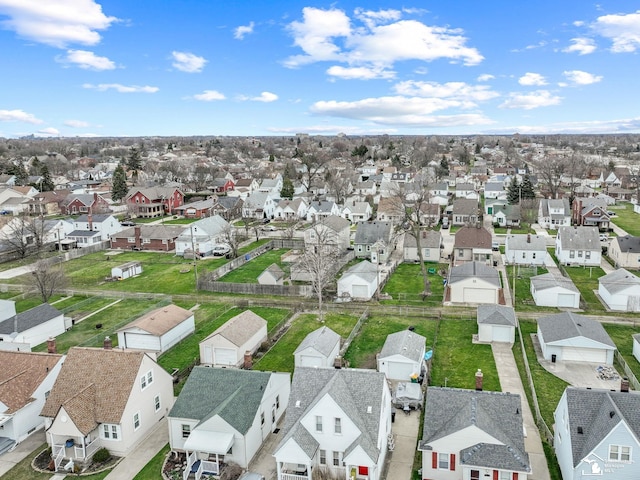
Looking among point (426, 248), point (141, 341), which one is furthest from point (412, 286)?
point (141, 341)

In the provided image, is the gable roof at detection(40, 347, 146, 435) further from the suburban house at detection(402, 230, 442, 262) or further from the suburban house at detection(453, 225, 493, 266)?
the suburban house at detection(453, 225, 493, 266)

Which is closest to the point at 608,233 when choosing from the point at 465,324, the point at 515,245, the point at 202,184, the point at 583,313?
the point at 515,245

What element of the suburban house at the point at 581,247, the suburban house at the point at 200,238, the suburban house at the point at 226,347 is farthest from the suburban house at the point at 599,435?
the suburban house at the point at 200,238

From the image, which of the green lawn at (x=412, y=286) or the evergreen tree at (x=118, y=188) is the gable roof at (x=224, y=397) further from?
the evergreen tree at (x=118, y=188)

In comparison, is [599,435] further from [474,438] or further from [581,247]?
[581,247]

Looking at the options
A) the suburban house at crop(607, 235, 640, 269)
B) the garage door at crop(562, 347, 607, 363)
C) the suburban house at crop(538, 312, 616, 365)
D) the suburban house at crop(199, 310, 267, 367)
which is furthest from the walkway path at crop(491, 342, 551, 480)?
the suburban house at crop(607, 235, 640, 269)
